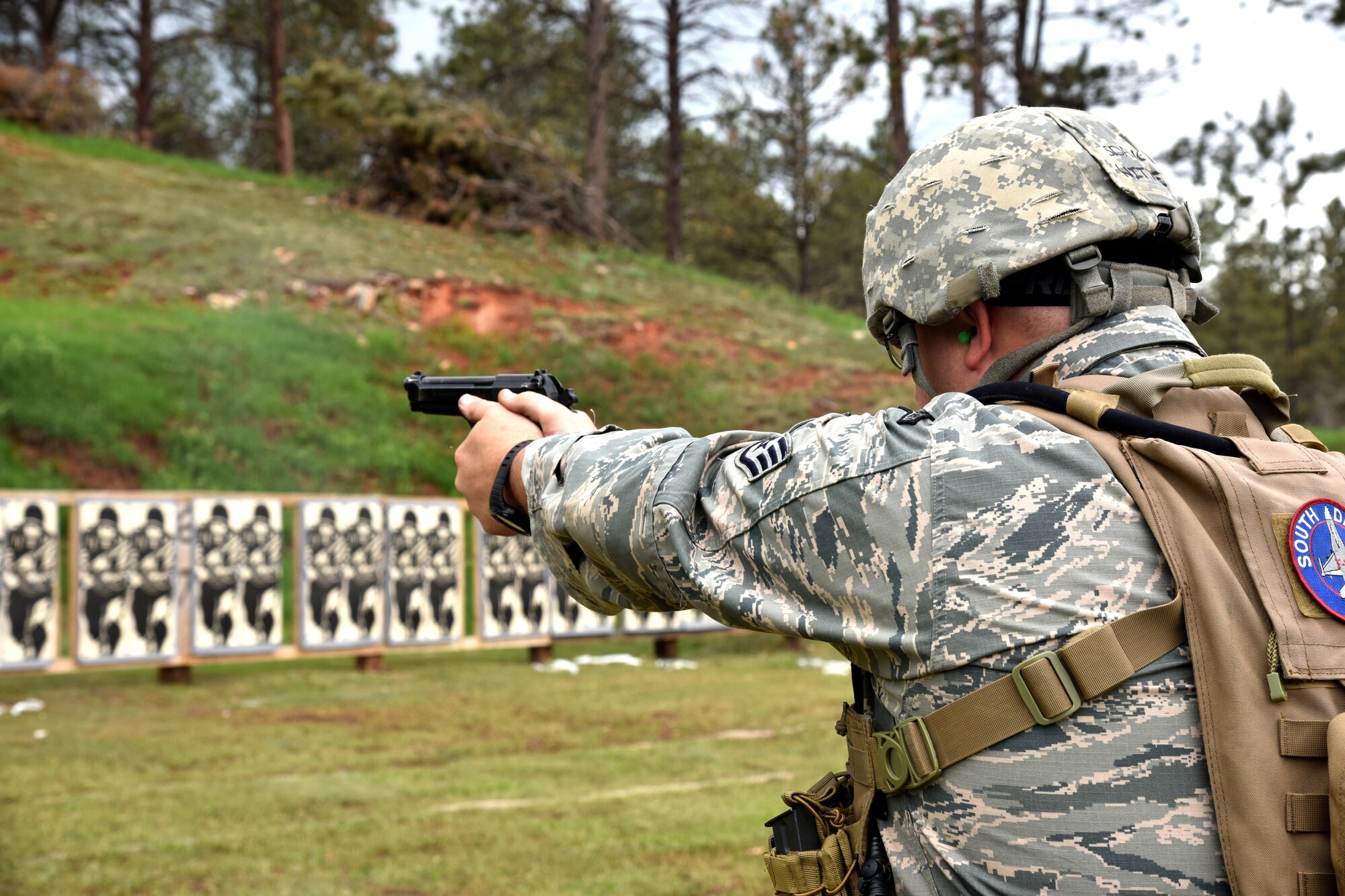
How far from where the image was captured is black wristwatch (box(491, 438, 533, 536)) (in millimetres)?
1795

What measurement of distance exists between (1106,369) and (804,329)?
55.7 ft

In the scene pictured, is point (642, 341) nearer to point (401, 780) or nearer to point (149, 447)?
point (149, 447)

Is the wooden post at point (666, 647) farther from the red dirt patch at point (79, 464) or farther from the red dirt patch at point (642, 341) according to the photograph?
the red dirt patch at point (642, 341)

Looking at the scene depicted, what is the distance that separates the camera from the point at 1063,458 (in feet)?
4.58

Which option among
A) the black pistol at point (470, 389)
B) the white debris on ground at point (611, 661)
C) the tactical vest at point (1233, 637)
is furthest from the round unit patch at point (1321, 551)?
the white debris on ground at point (611, 661)

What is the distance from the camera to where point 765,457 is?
147cm

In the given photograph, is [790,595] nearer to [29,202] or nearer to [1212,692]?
[1212,692]

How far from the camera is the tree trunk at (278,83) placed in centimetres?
2186

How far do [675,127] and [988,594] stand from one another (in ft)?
71.9

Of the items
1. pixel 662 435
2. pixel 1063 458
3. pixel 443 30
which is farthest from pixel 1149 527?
pixel 443 30

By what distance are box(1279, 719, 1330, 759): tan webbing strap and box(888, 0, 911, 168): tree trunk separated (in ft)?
49.2

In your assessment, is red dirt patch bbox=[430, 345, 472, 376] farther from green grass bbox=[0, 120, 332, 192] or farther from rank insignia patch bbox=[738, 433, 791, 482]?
rank insignia patch bbox=[738, 433, 791, 482]

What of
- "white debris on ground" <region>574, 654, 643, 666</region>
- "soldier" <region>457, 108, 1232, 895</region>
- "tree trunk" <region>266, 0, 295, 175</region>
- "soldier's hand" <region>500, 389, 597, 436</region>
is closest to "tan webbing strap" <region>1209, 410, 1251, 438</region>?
"soldier" <region>457, 108, 1232, 895</region>

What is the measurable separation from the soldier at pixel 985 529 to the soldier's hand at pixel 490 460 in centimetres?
10
